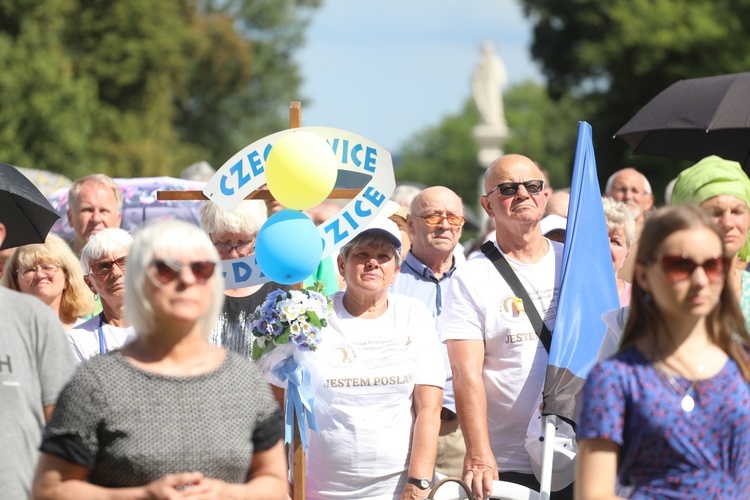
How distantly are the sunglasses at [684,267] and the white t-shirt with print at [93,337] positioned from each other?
2708 mm

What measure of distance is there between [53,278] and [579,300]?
100 inches

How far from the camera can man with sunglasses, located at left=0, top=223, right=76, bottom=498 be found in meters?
4.02

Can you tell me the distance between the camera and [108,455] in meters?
3.54

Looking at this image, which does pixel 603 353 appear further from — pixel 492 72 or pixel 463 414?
pixel 492 72

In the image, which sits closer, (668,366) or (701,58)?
(668,366)

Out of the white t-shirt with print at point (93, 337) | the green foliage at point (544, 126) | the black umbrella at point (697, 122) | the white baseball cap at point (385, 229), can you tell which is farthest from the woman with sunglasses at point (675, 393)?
the green foliage at point (544, 126)

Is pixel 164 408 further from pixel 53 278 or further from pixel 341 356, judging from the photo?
pixel 53 278

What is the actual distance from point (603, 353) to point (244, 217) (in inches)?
97.0

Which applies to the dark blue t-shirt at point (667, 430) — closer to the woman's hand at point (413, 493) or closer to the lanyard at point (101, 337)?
the woman's hand at point (413, 493)

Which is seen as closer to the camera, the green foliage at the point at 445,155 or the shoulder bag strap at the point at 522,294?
the shoulder bag strap at the point at 522,294

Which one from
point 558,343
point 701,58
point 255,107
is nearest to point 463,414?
point 558,343

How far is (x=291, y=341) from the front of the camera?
18.1 feet

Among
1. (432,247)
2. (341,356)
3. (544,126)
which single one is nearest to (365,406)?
(341,356)

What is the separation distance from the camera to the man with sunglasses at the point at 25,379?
4.02 metres
